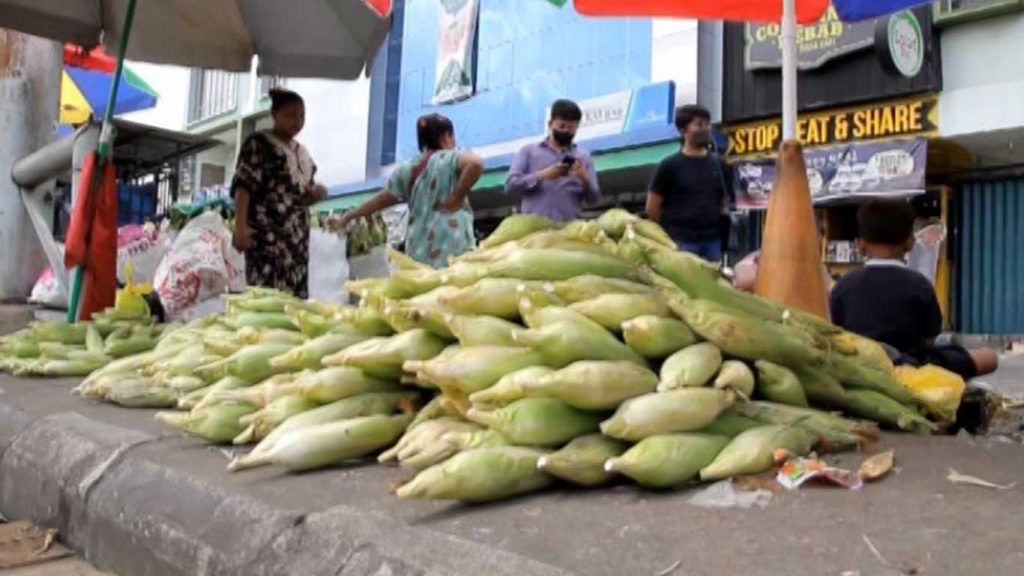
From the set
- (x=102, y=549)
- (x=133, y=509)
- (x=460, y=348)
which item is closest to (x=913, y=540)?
(x=460, y=348)

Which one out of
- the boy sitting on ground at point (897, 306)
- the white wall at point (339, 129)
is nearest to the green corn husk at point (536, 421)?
the boy sitting on ground at point (897, 306)

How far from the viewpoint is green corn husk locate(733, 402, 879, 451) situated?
161 centimetres

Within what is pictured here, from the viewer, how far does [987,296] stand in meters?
9.78

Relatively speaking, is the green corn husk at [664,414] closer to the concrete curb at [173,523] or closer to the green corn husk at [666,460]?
the green corn husk at [666,460]

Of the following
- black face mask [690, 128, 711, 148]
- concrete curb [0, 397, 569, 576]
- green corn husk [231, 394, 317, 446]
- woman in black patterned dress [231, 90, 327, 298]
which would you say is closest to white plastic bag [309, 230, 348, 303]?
woman in black patterned dress [231, 90, 327, 298]

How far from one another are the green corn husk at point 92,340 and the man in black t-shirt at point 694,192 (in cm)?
288

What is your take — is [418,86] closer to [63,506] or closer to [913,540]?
[63,506]

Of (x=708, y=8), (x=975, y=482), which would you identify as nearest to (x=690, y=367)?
(x=975, y=482)

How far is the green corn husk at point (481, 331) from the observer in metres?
1.68

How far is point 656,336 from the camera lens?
161 cm

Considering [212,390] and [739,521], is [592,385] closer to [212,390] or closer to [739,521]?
[739,521]

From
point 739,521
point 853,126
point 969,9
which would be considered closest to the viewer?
point 739,521

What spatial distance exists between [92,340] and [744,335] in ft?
9.87

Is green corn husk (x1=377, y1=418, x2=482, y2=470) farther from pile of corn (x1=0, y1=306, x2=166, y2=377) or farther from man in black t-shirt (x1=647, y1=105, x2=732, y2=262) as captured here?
man in black t-shirt (x1=647, y1=105, x2=732, y2=262)
